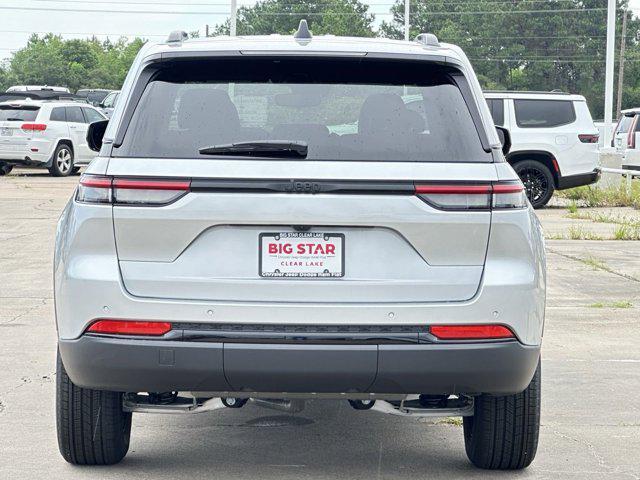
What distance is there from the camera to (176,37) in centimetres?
518

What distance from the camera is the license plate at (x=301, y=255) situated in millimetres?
4680

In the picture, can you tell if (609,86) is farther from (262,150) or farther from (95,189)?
(95,189)

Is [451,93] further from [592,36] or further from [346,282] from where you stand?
[592,36]

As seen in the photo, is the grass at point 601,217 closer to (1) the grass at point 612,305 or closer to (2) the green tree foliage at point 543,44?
(1) the grass at point 612,305

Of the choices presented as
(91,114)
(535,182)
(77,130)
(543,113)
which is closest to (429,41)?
(535,182)

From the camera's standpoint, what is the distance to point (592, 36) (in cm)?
10831

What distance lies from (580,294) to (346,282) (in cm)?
715

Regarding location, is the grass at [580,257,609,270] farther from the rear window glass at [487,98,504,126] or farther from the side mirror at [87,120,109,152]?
the side mirror at [87,120,109,152]

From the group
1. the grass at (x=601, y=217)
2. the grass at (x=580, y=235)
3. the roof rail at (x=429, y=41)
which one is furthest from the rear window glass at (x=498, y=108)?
the roof rail at (x=429, y=41)

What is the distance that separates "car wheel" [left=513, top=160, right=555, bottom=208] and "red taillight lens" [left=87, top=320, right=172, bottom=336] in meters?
16.9

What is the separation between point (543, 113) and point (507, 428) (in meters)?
16.6

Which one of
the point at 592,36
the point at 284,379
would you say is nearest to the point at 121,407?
the point at 284,379

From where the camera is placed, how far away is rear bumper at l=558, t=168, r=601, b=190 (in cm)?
2109

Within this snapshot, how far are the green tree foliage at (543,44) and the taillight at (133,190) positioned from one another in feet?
336
